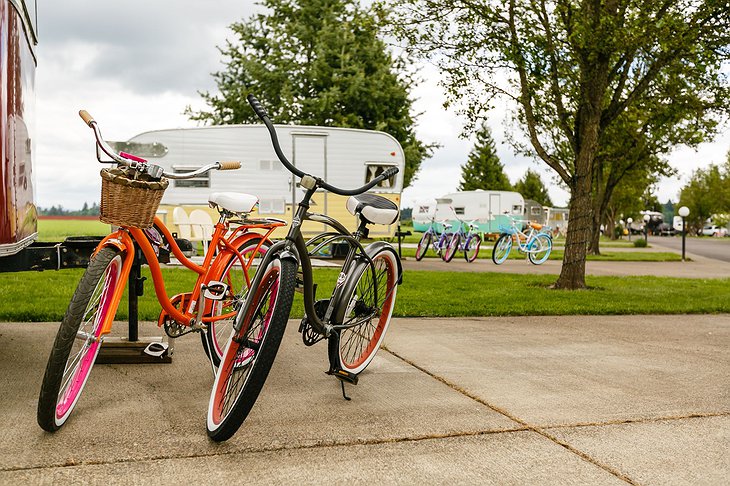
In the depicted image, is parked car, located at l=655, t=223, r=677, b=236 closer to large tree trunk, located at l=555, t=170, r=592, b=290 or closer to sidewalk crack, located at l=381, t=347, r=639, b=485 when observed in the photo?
large tree trunk, located at l=555, t=170, r=592, b=290

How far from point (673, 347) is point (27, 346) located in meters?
5.02

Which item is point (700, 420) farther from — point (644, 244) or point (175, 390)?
point (644, 244)

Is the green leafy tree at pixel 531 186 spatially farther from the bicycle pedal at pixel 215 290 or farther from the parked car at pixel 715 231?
the bicycle pedal at pixel 215 290

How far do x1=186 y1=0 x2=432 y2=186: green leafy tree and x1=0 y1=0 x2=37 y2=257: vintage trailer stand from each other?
2464 centimetres

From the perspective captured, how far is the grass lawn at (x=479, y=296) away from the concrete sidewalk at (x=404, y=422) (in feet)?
7.20

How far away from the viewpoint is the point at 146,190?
11.9 ft

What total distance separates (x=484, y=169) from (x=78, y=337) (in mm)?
62209

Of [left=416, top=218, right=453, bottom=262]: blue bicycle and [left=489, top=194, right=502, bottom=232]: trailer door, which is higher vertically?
[left=489, top=194, right=502, bottom=232]: trailer door

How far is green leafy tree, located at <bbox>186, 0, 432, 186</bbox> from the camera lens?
3014 centimetres

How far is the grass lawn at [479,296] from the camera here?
322 inches

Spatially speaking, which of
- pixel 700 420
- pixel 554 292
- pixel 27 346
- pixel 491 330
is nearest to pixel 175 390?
pixel 27 346

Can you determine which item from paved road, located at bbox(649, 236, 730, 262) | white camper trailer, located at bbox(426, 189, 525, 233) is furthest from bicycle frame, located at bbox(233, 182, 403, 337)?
white camper trailer, located at bbox(426, 189, 525, 233)

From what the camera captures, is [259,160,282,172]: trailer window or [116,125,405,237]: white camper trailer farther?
[259,160,282,172]: trailer window

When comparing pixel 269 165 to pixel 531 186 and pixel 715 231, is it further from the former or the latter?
pixel 715 231
